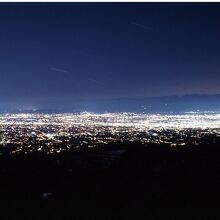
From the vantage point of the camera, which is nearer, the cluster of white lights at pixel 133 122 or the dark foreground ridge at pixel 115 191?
the dark foreground ridge at pixel 115 191

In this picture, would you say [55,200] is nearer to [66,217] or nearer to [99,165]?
[66,217]

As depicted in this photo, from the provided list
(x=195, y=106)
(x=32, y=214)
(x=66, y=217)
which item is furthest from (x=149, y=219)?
(x=195, y=106)

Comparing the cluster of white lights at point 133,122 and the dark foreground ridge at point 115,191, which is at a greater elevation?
the cluster of white lights at point 133,122

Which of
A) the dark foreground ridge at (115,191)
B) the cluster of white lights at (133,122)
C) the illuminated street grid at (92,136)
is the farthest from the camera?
the cluster of white lights at (133,122)

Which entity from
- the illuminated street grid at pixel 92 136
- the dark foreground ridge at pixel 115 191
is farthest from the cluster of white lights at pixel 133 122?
the dark foreground ridge at pixel 115 191

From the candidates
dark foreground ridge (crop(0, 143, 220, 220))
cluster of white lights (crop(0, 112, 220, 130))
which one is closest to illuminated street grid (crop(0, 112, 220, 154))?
cluster of white lights (crop(0, 112, 220, 130))

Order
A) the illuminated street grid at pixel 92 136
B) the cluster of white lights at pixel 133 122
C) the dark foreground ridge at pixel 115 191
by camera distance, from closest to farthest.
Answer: the dark foreground ridge at pixel 115 191 < the illuminated street grid at pixel 92 136 < the cluster of white lights at pixel 133 122

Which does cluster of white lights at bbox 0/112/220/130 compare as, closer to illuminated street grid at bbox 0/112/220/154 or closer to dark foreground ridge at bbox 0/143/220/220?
illuminated street grid at bbox 0/112/220/154

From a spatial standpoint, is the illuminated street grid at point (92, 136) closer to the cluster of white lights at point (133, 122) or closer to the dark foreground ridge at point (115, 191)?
the cluster of white lights at point (133, 122)
